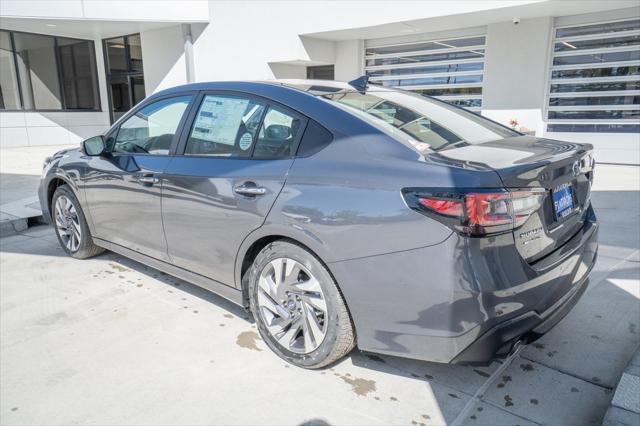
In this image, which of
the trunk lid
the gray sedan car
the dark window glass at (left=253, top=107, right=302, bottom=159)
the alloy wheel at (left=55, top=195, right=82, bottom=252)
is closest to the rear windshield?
the gray sedan car

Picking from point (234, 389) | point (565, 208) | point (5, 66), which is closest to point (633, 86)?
point (565, 208)

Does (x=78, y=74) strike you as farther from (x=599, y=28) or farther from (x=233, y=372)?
(x=233, y=372)

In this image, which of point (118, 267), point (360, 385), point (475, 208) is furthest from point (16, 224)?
point (475, 208)

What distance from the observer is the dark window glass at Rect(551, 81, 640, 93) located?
1011 cm

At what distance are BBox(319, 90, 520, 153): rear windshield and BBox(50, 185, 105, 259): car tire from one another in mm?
2762

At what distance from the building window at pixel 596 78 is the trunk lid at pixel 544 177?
30.2ft

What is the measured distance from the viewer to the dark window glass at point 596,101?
10.2m

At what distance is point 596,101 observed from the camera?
10.6m

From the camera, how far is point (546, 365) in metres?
2.68

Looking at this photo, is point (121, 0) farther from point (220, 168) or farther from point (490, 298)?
point (490, 298)

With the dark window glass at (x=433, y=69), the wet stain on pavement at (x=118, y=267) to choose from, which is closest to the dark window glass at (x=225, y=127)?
the wet stain on pavement at (x=118, y=267)

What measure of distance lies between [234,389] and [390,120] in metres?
1.69

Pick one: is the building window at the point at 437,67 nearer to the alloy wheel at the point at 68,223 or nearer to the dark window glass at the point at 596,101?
the dark window glass at the point at 596,101

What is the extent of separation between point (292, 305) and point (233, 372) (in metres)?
0.51
